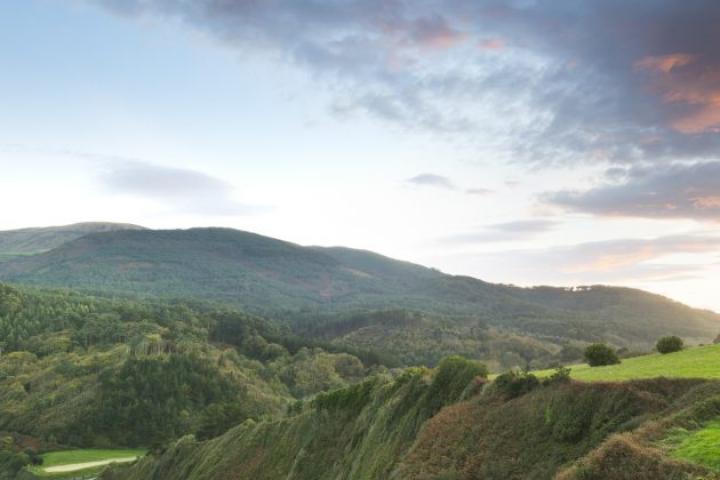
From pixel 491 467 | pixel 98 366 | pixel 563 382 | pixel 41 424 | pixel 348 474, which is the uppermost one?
pixel 563 382

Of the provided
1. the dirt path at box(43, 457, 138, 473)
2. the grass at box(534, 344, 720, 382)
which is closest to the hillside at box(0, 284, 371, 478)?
the dirt path at box(43, 457, 138, 473)

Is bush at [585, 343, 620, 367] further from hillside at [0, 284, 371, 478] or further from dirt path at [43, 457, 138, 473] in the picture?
hillside at [0, 284, 371, 478]

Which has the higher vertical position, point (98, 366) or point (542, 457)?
point (542, 457)

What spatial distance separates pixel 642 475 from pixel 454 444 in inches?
335

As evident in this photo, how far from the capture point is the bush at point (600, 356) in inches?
932

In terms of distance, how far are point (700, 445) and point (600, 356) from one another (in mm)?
11643

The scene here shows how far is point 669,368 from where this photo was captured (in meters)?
18.8

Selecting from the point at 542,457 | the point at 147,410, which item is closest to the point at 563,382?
the point at 542,457

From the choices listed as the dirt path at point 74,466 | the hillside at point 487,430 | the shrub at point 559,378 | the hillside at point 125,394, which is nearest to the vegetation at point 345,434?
the hillside at point 487,430

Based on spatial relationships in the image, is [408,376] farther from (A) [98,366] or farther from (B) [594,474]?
(A) [98,366]

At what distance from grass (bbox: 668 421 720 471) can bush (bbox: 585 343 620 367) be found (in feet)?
33.7

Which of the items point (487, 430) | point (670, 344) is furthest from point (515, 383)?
point (670, 344)

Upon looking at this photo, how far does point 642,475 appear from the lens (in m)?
→ 12.3

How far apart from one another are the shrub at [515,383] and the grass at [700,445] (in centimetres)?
696
